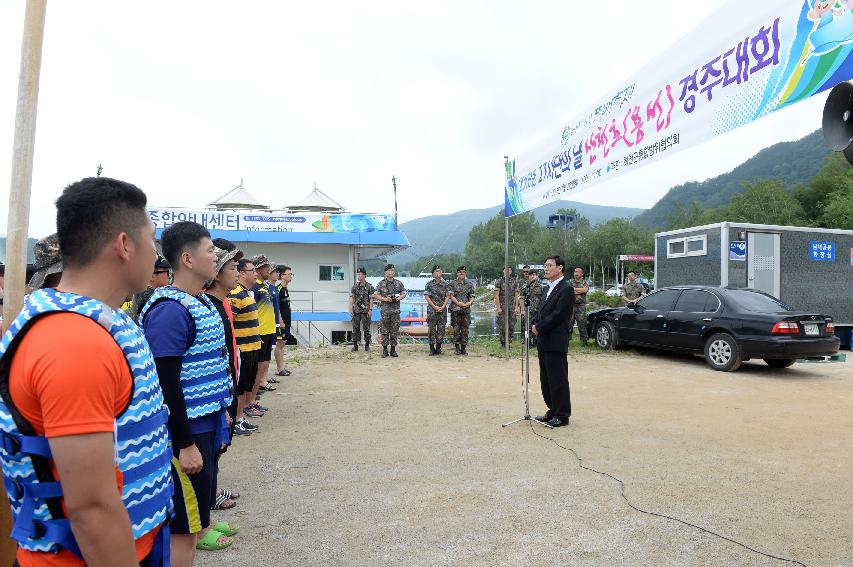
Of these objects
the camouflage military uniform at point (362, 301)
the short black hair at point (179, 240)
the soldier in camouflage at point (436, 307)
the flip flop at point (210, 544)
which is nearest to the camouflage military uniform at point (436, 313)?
the soldier in camouflage at point (436, 307)

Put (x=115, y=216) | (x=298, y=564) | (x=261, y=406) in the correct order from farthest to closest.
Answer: (x=261, y=406)
(x=298, y=564)
(x=115, y=216)

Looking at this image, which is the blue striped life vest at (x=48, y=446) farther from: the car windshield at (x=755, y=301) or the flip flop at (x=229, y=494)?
the car windshield at (x=755, y=301)

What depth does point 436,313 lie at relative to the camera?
11.7 m

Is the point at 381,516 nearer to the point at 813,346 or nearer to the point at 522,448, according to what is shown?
the point at 522,448

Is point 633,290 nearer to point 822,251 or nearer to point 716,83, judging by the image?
point 822,251

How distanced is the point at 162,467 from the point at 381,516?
222 cm

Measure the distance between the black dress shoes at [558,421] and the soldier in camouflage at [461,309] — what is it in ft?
19.9

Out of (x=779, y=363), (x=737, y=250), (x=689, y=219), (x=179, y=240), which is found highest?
(x=689, y=219)

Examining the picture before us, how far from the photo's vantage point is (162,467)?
152 centimetres

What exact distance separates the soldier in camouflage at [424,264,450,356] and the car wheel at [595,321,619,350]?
136 inches

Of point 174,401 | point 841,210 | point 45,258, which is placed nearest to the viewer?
point 174,401

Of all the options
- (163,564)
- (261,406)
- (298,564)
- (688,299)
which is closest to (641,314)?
(688,299)

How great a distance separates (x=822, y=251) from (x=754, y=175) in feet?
433

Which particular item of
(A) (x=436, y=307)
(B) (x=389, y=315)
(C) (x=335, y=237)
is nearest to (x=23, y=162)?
(B) (x=389, y=315)
